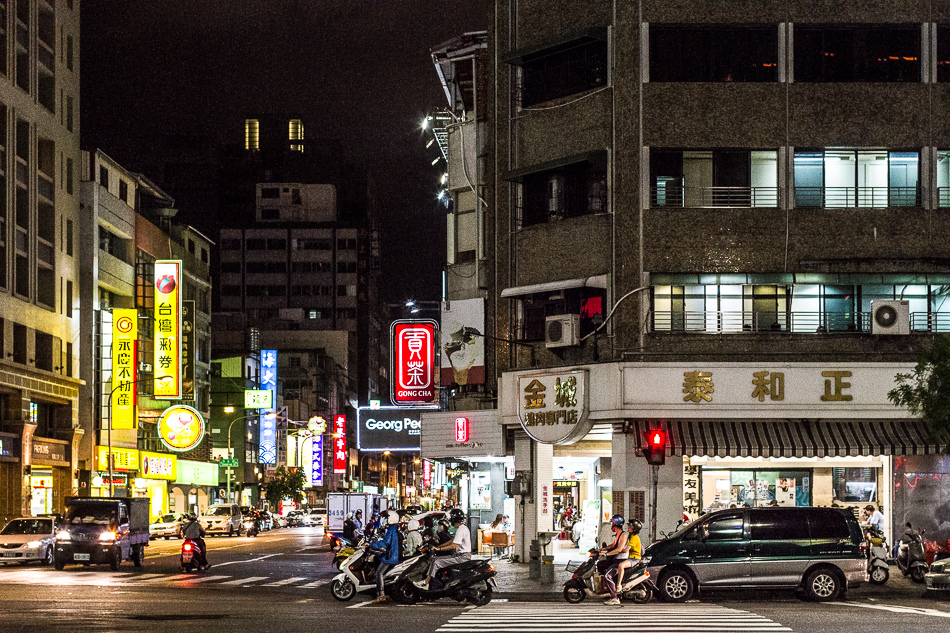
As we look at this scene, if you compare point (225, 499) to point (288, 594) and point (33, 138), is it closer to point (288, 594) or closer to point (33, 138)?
point (33, 138)

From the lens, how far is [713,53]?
3703 cm

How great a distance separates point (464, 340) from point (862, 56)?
15939 millimetres

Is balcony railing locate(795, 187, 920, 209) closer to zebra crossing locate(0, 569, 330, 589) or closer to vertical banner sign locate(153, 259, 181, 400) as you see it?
zebra crossing locate(0, 569, 330, 589)

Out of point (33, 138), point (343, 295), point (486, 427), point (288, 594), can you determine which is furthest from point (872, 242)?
point (343, 295)

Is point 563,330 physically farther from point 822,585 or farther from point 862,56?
point 822,585

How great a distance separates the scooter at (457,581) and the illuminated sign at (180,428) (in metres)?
48.3

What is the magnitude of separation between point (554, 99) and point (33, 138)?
34962mm

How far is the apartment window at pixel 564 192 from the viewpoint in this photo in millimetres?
37844

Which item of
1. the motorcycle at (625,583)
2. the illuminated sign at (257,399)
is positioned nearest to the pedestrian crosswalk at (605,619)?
the motorcycle at (625,583)

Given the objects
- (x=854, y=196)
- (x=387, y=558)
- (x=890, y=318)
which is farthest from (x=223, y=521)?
(x=387, y=558)

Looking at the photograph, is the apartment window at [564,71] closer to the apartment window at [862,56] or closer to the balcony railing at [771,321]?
the apartment window at [862,56]

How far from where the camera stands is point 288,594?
1127 inches

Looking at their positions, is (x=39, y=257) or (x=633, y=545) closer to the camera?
(x=633, y=545)

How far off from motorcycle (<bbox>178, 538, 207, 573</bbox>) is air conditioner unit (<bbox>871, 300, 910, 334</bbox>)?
20.4 metres
